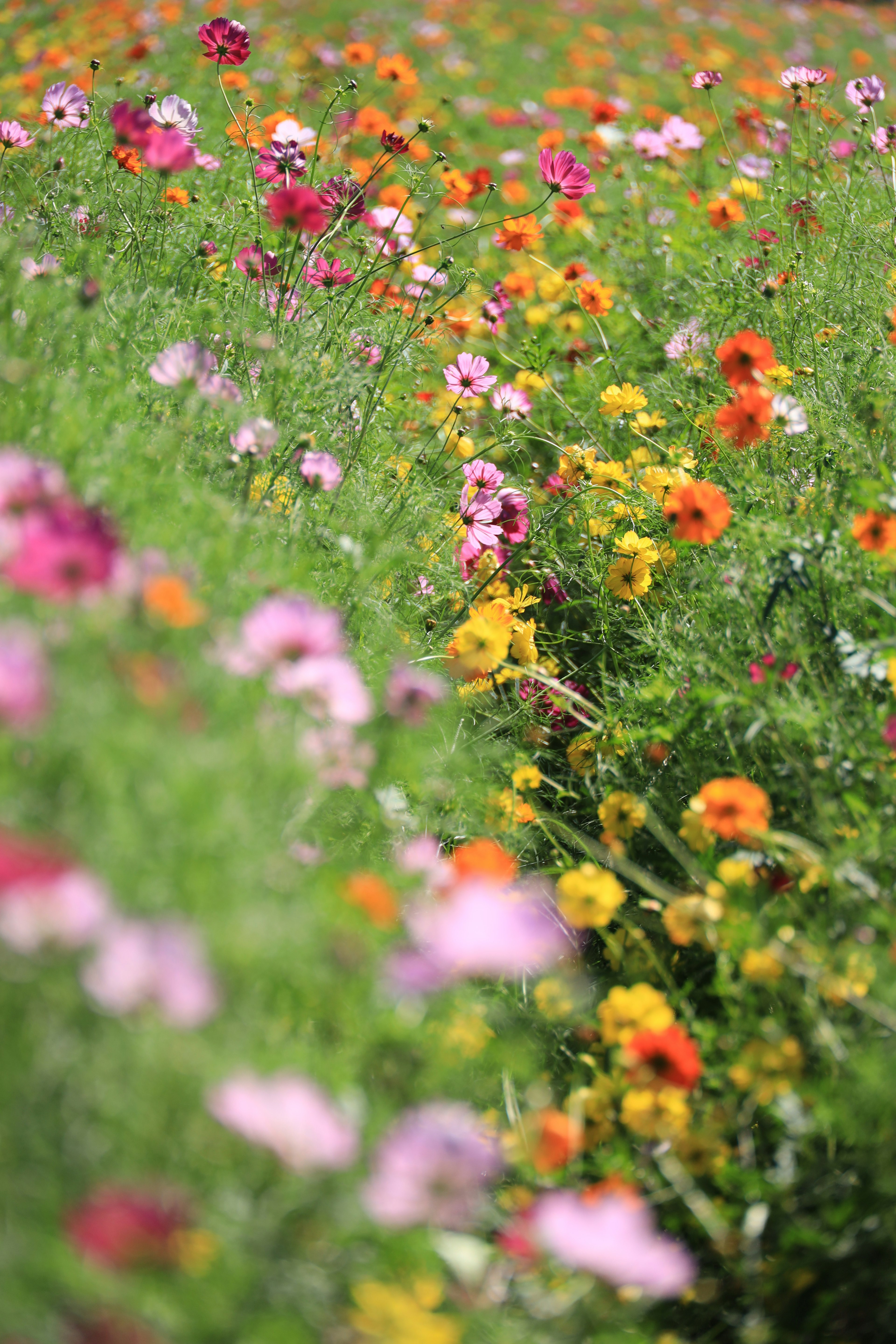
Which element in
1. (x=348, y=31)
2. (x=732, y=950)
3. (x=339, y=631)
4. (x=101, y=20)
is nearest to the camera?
(x=732, y=950)

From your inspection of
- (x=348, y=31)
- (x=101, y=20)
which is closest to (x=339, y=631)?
(x=101, y=20)

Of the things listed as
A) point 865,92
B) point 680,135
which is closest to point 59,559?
point 865,92

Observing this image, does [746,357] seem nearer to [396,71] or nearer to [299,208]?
[299,208]

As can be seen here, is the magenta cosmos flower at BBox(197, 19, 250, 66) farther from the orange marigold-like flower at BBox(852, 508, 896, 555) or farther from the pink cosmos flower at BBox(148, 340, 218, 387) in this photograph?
the orange marigold-like flower at BBox(852, 508, 896, 555)

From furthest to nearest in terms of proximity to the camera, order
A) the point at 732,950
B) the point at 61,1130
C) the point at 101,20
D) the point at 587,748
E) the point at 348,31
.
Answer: the point at 348,31 < the point at 101,20 < the point at 587,748 < the point at 732,950 < the point at 61,1130

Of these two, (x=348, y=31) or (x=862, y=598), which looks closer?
(x=862, y=598)

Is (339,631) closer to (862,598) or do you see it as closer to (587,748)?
(587,748)

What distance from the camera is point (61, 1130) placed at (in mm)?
689

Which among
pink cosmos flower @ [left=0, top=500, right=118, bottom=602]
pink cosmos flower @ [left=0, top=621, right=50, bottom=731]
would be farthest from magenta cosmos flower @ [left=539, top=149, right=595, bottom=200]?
pink cosmos flower @ [left=0, top=621, right=50, bottom=731]

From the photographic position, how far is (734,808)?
105 centimetres

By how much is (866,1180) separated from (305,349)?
1.46 m

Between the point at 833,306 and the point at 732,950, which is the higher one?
the point at 833,306

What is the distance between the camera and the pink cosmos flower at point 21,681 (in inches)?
26.6

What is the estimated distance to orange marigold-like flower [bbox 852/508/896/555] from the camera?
1.11m
